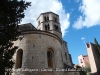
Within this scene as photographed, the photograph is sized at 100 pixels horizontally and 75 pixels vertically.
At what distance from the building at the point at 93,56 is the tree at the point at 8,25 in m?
23.6

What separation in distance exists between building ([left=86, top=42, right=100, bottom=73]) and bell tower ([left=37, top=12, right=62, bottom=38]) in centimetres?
860

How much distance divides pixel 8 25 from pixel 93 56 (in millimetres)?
24392

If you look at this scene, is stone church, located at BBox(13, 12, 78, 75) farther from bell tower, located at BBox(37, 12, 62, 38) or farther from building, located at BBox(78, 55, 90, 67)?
building, located at BBox(78, 55, 90, 67)

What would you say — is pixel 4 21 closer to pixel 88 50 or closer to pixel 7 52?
pixel 7 52

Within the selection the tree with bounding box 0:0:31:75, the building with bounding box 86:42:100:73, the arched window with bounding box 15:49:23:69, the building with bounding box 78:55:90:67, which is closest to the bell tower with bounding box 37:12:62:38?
the building with bounding box 86:42:100:73

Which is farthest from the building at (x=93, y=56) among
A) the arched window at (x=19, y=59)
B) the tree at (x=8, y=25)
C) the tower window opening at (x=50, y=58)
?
the tree at (x=8, y=25)

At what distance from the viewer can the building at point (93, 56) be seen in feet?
92.1

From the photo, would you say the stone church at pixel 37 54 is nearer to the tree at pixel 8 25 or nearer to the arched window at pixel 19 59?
the arched window at pixel 19 59

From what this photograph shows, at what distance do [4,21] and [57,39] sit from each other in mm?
11659

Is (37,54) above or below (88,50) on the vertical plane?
below

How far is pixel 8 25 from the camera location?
26.0 ft

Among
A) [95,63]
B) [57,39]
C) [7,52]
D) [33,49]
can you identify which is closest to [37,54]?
[33,49]

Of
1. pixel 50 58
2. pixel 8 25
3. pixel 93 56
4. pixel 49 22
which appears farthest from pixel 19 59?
pixel 49 22

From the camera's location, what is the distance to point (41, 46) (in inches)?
639
